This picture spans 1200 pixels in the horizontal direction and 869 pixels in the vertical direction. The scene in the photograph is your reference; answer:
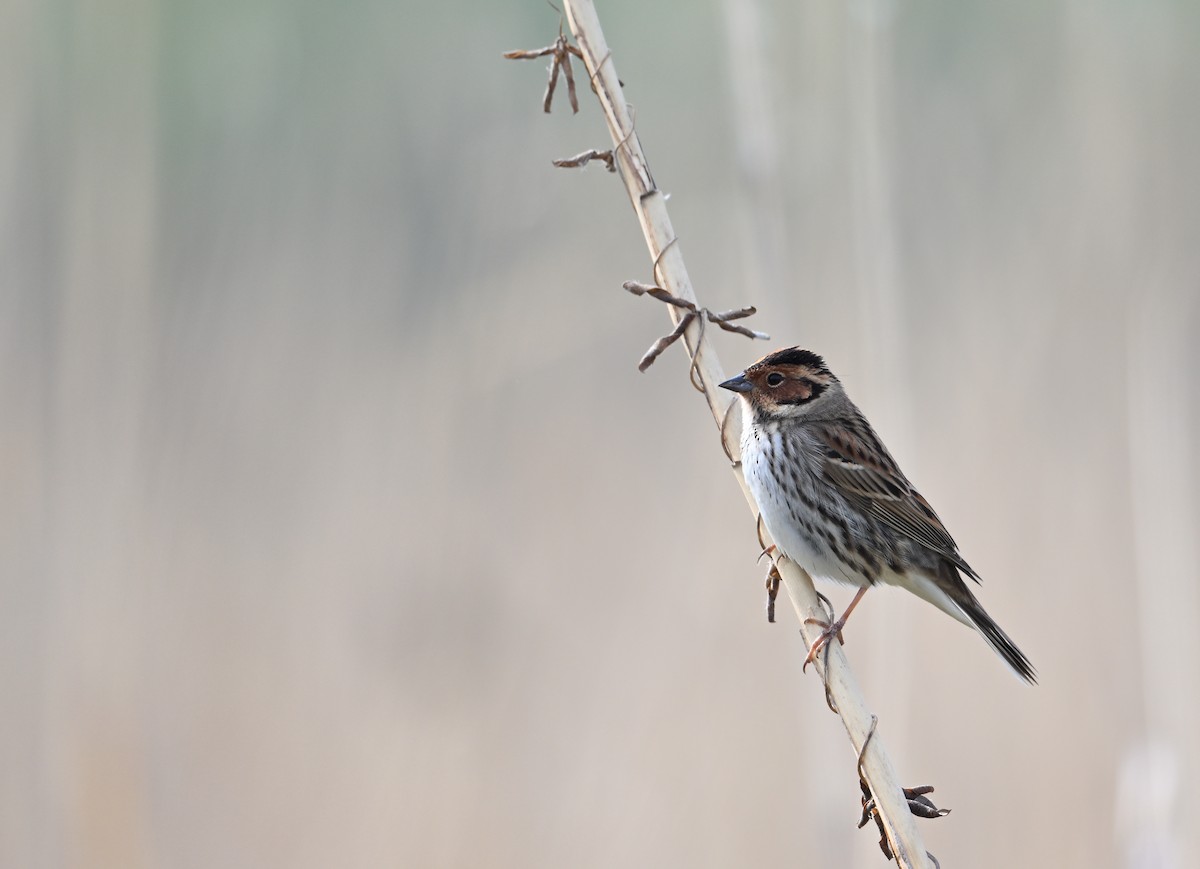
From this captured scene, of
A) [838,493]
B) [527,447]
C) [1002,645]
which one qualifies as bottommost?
[1002,645]

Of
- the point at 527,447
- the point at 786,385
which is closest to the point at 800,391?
the point at 786,385

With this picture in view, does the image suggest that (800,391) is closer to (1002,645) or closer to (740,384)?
(740,384)

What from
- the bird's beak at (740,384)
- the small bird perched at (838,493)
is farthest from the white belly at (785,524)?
the bird's beak at (740,384)

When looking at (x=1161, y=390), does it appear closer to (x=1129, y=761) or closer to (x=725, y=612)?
(x=1129, y=761)

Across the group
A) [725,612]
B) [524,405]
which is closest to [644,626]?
[725,612]

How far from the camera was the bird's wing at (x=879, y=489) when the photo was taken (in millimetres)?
2646

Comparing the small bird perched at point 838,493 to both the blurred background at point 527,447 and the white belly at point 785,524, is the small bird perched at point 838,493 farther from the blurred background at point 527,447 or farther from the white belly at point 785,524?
the blurred background at point 527,447

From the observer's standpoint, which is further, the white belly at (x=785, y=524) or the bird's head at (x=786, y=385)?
the bird's head at (x=786, y=385)

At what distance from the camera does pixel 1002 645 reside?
249cm

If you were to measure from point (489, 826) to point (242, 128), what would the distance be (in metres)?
1.71

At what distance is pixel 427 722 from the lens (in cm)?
278

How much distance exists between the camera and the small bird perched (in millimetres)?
2549

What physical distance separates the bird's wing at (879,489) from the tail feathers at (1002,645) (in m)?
0.15

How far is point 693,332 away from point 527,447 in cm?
190
